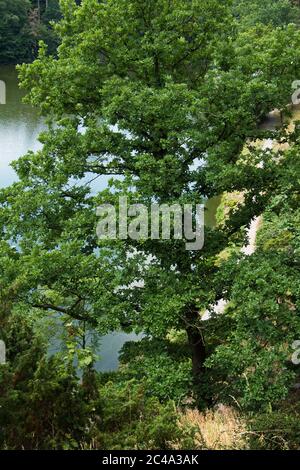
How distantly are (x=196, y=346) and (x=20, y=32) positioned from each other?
204 feet

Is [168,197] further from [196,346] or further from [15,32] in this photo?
[15,32]

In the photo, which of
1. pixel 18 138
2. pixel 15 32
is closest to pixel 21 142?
pixel 18 138

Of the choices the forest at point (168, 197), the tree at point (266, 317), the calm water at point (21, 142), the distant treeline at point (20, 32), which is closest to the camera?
the tree at point (266, 317)

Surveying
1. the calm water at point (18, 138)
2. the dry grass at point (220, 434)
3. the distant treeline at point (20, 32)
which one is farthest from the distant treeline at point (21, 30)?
the dry grass at point (220, 434)

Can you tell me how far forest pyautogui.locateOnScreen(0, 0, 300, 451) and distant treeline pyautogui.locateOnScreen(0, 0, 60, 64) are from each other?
55175 millimetres

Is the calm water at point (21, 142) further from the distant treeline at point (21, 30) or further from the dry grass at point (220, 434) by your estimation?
the distant treeline at point (21, 30)

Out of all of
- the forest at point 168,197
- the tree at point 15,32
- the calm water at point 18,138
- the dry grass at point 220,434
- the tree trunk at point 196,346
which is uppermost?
the tree at point 15,32

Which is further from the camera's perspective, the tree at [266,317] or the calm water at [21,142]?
the calm water at [21,142]

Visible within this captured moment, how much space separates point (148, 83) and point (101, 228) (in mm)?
3343

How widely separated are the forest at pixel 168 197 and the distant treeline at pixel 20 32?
55.2m

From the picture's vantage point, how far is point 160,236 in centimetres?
1035

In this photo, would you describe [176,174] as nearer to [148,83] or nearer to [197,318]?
[148,83]

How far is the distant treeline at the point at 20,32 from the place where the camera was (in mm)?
64312

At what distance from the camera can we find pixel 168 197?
35.5ft
